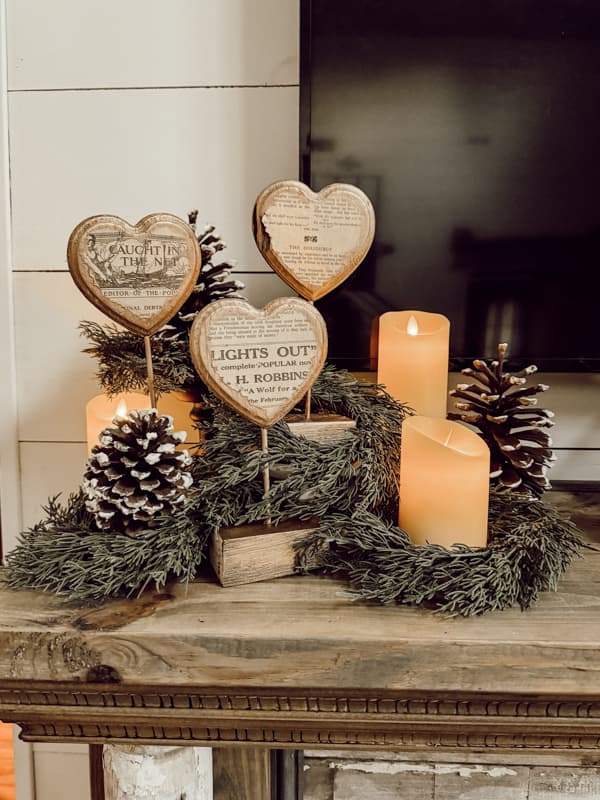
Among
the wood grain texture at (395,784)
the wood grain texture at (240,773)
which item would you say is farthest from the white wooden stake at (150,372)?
the wood grain texture at (395,784)

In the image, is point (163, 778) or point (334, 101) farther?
point (334, 101)

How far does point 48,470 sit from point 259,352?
600 millimetres

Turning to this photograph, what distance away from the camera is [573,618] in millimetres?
668

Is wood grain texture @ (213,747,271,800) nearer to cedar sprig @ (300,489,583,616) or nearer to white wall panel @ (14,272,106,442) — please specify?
cedar sprig @ (300,489,583,616)

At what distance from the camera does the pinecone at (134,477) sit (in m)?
0.71

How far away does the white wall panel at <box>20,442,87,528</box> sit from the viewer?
1167mm

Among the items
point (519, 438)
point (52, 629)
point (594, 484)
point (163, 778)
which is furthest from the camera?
point (594, 484)

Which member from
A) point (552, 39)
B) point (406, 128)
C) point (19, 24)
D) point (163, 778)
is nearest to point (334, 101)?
point (406, 128)

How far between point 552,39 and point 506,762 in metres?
0.97

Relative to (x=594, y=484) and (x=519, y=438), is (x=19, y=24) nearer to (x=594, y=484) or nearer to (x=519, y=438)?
(x=519, y=438)

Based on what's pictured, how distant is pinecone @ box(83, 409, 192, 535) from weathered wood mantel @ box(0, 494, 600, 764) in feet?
0.27

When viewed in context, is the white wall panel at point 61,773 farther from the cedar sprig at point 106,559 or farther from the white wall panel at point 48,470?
the cedar sprig at point 106,559

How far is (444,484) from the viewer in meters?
0.72

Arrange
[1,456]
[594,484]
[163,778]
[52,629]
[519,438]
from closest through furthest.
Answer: [52,629], [163,778], [519,438], [594,484], [1,456]
